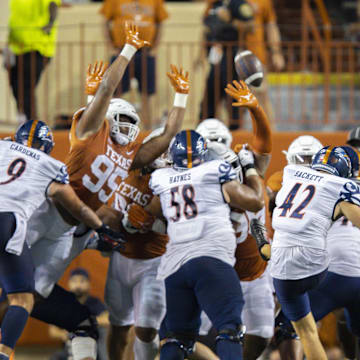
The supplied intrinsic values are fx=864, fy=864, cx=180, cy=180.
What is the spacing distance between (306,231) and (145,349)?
1657mm

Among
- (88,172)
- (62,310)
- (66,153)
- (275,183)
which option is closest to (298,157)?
(275,183)

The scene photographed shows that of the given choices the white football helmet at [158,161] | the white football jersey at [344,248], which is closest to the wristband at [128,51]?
the white football helmet at [158,161]

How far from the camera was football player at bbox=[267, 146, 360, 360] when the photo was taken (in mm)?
6320

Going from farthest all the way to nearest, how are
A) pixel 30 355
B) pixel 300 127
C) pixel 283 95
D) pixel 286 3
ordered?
pixel 286 3, pixel 283 95, pixel 300 127, pixel 30 355

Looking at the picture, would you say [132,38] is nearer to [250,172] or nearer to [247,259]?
[250,172]

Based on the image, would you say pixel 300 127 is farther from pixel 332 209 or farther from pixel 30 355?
pixel 332 209

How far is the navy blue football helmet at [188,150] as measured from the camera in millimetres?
6504

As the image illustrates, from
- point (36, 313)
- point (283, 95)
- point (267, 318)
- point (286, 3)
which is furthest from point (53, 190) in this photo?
point (286, 3)

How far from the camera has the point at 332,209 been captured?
20.7ft

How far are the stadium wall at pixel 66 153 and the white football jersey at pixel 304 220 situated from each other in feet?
11.6

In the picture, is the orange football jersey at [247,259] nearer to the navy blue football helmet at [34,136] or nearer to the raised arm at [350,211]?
the raised arm at [350,211]

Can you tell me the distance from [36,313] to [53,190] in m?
1.11

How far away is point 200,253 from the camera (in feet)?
20.3

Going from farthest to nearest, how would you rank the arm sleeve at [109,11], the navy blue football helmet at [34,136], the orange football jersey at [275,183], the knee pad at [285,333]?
the arm sleeve at [109,11], the orange football jersey at [275,183], the knee pad at [285,333], the navy blue football helmet at [34,136]
